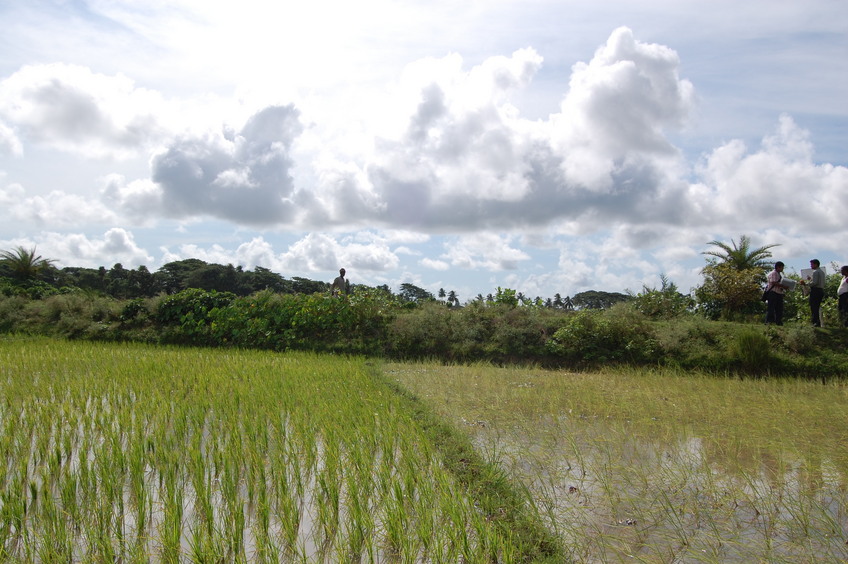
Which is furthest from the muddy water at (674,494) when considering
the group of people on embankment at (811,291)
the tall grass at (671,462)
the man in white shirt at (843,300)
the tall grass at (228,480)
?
the man in white shirt at (843,300)

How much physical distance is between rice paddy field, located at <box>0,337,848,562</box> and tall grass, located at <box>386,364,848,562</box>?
0.8 inches

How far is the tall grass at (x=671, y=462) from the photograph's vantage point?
3.19 metres

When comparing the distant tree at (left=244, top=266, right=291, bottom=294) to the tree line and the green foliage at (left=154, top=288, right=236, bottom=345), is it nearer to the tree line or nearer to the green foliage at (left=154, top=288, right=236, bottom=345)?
the tree line

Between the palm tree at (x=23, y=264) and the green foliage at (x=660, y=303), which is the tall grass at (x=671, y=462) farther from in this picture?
the palm tree at (x=23, y=264)

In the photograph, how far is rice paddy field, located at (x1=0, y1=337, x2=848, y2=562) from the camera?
10.2 feet

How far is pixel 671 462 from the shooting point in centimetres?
451

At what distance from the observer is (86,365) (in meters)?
8.97

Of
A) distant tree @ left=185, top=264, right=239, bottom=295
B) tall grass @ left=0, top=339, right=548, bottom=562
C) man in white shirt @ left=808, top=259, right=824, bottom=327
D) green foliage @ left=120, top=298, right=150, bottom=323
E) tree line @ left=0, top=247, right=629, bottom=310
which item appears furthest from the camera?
distant tree @ left=185, top=264, right=239, bottom=295

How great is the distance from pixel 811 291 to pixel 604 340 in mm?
4538

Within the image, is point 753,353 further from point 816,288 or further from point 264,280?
point 264,280

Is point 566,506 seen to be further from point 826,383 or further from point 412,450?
point 826,383

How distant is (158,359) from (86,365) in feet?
3.47

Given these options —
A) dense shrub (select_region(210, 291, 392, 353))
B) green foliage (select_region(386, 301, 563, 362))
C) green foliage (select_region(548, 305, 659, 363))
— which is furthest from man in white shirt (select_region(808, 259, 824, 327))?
dense shrub (select_region(210, 291, 392, 353))

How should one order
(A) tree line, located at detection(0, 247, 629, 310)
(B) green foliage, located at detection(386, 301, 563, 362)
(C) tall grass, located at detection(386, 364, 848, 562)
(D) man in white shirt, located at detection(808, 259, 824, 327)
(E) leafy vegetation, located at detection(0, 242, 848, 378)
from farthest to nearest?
(A) tree line, located at detection(0, 247, 629, 310), (B) green foliage, located at detection(386, 301, 563, 362), (D) man in white shirt, located at detection(808, 259, 824, 327), (E) leafy vegetation, located at detection(0, 242, 848, 378), (C) tall grass, located at detection(386, 364, 848, 562)
